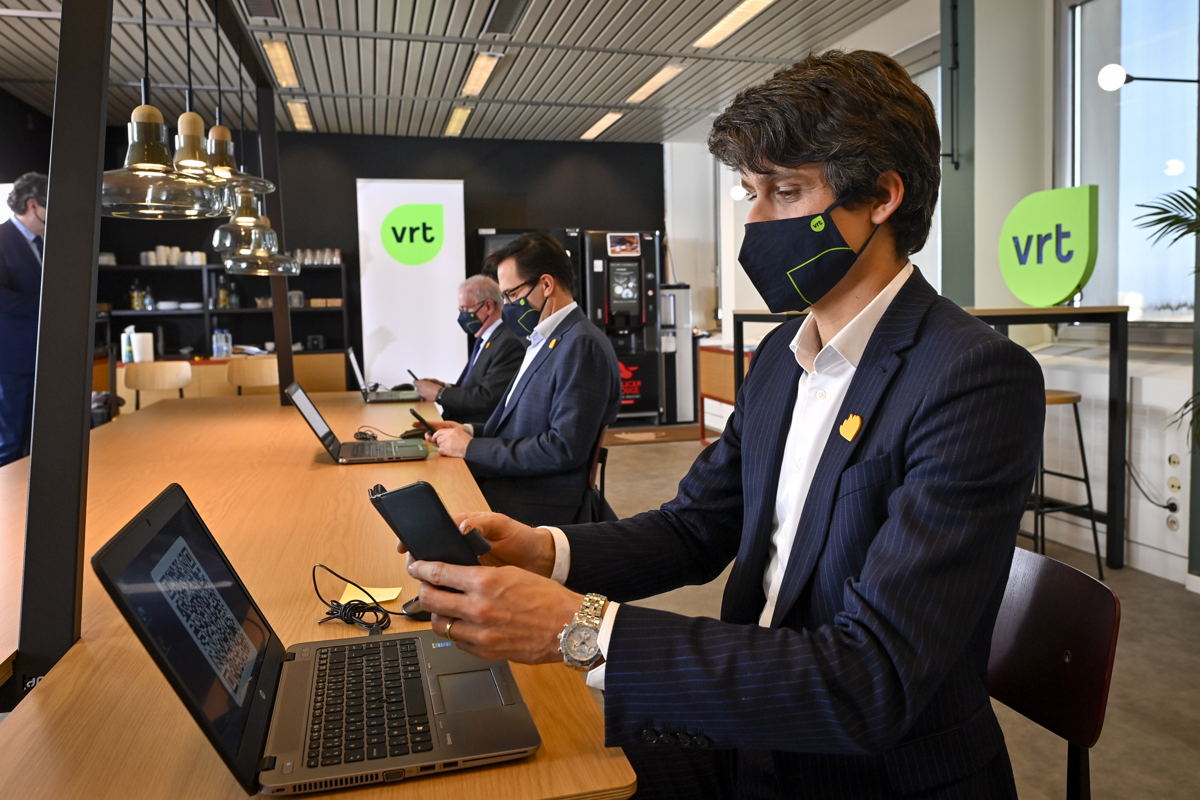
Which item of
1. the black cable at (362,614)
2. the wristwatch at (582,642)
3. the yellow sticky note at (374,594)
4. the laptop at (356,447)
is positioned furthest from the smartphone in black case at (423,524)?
the laptop at (356,447)

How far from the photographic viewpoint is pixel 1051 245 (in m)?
3.95

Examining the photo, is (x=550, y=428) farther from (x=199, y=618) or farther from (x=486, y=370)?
(x=199, y=618)

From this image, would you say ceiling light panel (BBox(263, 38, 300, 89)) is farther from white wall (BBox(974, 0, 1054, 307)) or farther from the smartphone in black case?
the smartphone in black case

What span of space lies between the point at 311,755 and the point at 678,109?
8314 millimetres

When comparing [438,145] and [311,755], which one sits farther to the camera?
[438,145]

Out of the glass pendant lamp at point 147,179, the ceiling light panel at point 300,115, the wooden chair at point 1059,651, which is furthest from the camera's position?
the ceiling light panel at point 300,115

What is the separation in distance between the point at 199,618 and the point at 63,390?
18.9 inches

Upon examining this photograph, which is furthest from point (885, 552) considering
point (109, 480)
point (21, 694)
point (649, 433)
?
point (649, 433)

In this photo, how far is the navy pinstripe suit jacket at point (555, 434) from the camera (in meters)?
2.94

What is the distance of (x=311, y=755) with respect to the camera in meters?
0.91

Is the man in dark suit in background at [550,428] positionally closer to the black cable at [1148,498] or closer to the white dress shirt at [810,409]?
the white dress shirt at [810,409]

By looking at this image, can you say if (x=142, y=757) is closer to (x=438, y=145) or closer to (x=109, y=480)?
(x=109, y=480)

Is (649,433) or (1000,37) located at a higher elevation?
(1000,37)

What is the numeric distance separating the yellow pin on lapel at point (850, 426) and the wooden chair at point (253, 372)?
5.49 meters
